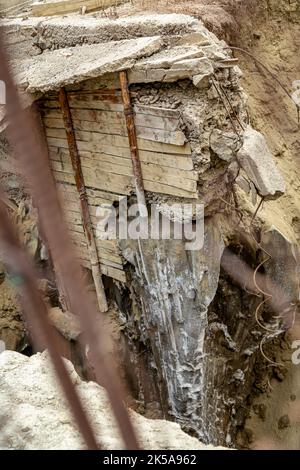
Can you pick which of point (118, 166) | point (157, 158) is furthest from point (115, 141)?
point (157, 158)

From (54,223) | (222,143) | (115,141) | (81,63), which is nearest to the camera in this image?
(54,223)

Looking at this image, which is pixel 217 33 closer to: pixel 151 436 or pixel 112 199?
pixel 112 199

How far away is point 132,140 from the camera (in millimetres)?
5105

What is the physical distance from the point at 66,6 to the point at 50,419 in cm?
577

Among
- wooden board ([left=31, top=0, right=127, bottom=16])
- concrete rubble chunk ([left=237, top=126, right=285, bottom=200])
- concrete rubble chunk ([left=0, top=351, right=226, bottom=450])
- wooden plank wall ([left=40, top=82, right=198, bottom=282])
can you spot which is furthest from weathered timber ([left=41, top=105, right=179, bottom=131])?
concrete rubble chunk ([left=0, top=351, right=226, bottom=450])

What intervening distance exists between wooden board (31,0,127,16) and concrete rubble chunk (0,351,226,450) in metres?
5.12

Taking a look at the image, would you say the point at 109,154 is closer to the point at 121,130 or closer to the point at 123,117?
the point at 121,130

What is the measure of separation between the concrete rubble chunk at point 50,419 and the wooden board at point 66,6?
16.8 feet

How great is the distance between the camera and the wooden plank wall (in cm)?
489

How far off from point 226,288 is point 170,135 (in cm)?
250

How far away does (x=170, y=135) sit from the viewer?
189 inches

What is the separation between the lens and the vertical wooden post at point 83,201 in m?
5.53

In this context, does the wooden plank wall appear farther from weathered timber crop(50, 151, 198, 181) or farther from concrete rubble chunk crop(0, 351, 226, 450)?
concrete rubble chunk crop(0, 351, 226, 450)

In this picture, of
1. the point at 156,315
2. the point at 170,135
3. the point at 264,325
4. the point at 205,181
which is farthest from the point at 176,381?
the point at 170,135
